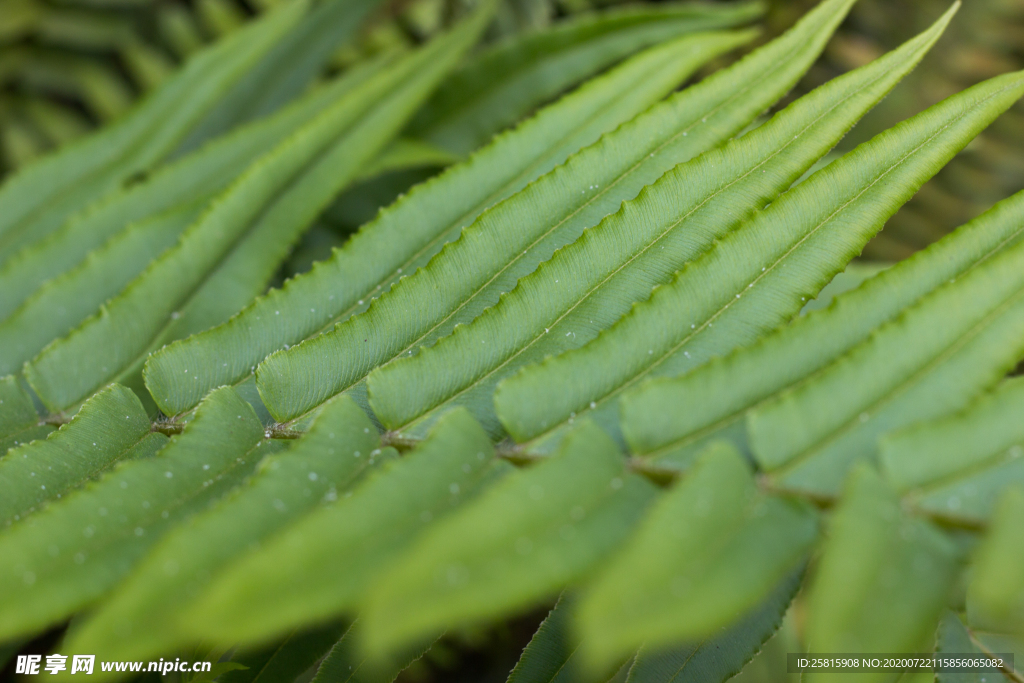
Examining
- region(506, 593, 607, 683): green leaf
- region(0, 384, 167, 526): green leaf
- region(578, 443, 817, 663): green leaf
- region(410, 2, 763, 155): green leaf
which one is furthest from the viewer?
region(410, 2, 763, 155): green leaf

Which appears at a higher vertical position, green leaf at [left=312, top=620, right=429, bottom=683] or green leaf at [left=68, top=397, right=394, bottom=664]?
green leaf at [left=68, top=397, right=394, bottom=664]

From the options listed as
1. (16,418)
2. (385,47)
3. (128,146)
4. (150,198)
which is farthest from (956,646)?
(385,47)

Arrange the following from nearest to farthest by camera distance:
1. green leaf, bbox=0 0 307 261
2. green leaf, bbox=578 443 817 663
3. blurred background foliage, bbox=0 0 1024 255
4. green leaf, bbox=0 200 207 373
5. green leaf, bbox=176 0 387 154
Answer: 1. green leaf, bbox=578 443 817 663
2. green leaf, bbox=0 200 207 373
3. green leaf, bbox=0 0 307 261
4. green leaf, bbox=176 0 387 154
5. blurred background foliage, bbox=0 0 1024 255

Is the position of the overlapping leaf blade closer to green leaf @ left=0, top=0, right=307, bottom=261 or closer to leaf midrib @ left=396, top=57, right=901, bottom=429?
leaf midrib @ left=396, top=57, right=901, bottom=429

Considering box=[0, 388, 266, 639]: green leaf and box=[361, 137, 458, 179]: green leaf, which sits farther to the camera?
box=[361, 137, 458, 179]: green leaf

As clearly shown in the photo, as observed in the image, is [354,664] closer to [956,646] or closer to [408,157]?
[956,646]

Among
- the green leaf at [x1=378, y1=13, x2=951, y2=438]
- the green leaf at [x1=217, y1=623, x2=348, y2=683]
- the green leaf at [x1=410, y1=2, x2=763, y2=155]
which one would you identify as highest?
the green leaf at [x1=410, y1=2, x2=763, y2=155]

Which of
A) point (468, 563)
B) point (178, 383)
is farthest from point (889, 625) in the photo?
point (178, 383)

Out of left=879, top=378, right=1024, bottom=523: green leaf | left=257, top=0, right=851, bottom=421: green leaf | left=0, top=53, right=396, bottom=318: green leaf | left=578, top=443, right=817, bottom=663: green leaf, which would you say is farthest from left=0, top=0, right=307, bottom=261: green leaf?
left=879, top=378, right=1024, bottom=523: green leaf
